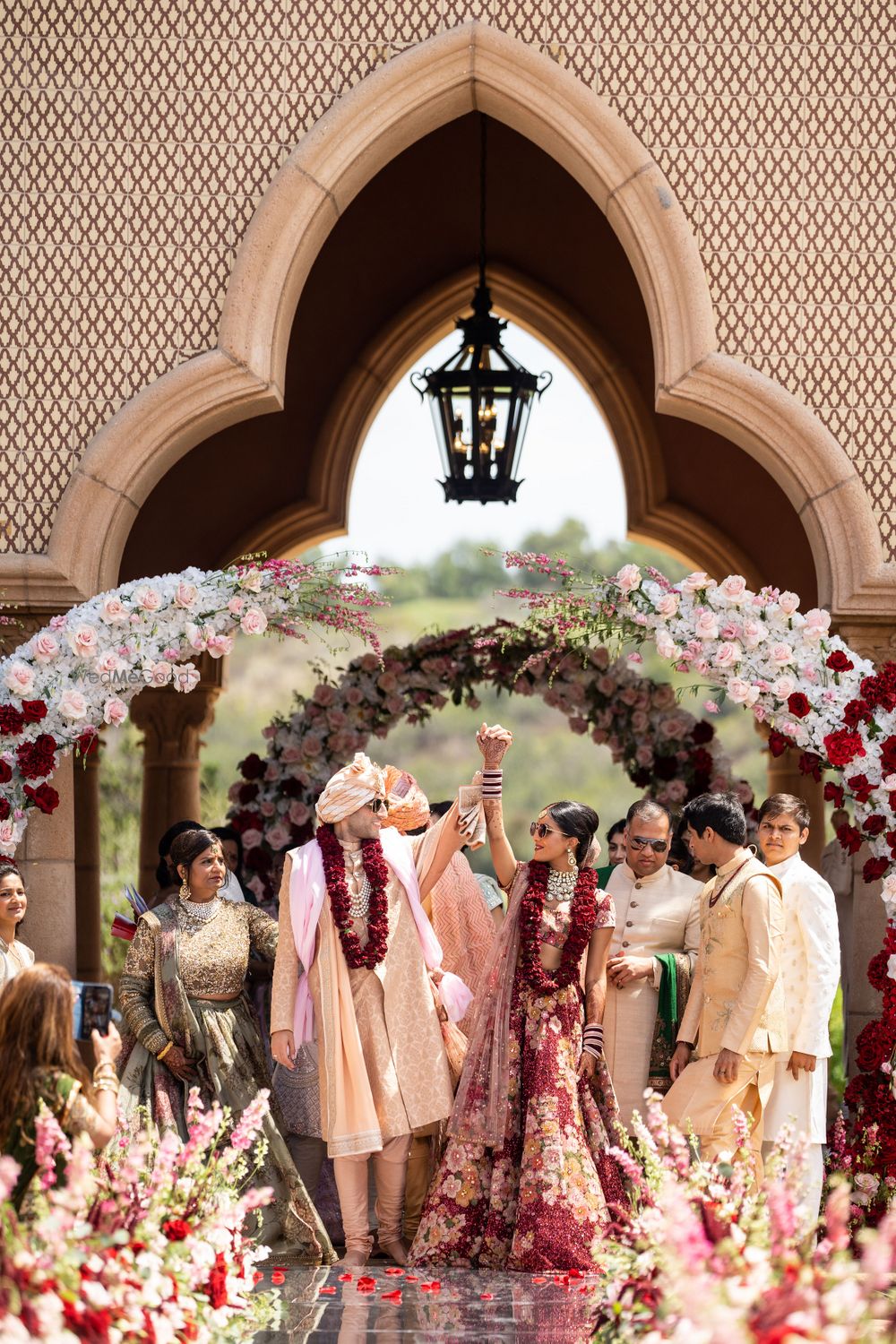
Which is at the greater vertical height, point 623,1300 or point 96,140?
point 96,140

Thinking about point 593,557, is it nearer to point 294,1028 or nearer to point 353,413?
point 353,413

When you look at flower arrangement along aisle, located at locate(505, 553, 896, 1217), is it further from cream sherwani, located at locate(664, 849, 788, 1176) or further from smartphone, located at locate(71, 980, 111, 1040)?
smartphone, located at locate(71, 980, 111, 1040)

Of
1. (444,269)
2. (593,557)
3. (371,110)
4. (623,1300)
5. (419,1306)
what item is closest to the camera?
(623,1300)

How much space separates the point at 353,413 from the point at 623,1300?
747cm

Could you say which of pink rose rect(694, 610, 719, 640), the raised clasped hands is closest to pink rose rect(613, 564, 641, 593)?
pink rose rect(694, 610, 719, 640)

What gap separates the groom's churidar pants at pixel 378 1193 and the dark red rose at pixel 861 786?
2062 millimetres

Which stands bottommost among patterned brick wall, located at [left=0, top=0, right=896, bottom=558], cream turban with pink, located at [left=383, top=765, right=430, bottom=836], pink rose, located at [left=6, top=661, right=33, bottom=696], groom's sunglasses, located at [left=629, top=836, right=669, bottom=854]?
groom's sunglasses, located at [left=629, top=836, right=669, bottom=854]

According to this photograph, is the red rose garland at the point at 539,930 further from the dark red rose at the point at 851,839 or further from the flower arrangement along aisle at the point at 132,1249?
the flower arrangement along aisle at the point at 132,1249

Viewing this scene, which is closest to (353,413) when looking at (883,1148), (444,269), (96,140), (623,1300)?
(444,269)

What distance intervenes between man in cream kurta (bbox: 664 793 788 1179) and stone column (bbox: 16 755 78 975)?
241 centimetres

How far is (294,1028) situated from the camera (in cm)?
632

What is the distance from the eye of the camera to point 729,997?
619 centimetres

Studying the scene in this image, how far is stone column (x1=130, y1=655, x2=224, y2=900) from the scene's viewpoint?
11602 millimetres

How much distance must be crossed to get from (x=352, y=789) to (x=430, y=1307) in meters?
1.80
